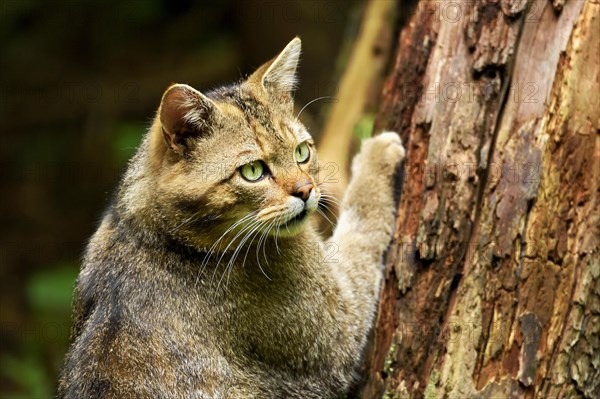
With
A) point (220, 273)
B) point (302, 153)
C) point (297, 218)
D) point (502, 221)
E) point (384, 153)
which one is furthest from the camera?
point (384, 153)

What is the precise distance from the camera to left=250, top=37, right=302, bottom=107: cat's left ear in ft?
16.0

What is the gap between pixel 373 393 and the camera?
4.58m

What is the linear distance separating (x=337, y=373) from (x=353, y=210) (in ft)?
4.14

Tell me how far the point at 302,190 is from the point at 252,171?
0.32 m

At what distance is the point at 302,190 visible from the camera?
4410 millimetres

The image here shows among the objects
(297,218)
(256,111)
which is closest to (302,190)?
(297,218)

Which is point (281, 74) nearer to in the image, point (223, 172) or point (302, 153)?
point (302, 153)

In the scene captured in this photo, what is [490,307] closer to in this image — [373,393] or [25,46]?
[373,393]

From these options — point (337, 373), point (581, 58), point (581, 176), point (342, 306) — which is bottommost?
point (337, 373)

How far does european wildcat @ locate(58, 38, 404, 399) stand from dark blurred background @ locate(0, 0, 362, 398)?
6.12 metres

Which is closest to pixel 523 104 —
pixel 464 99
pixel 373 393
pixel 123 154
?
pixel 464 99

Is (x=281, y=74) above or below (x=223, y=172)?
above

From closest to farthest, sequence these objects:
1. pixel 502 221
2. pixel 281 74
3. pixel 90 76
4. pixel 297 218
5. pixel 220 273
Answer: pixel 502 221, pixel 297 218, pixel 220 273, pixel 281 74, pixel 90 76

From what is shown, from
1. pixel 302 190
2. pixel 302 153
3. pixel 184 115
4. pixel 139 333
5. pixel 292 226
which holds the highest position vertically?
pixel 184 115
